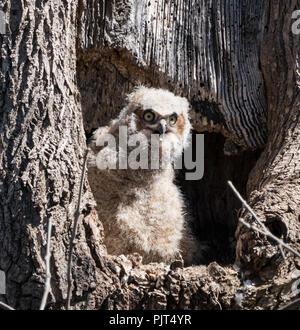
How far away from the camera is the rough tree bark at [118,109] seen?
9.64ft

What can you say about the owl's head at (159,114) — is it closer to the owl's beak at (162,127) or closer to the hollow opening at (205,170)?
the owl's beak at (162,127)

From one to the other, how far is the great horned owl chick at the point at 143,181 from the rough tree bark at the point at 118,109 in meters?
0.30

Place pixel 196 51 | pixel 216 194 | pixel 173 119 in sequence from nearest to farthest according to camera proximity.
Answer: pixel 173 119 → pixel 196 51 → pixel 216 194

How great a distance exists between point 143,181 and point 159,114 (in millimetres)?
520

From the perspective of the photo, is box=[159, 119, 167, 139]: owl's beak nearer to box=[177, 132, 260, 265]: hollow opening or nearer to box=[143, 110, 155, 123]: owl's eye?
box=[143, 110, 155, 123]: owl's eye

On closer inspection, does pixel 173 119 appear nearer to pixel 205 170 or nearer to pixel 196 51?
pixel 196 51

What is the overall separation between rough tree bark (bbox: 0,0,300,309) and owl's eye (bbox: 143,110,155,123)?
1.40 feet

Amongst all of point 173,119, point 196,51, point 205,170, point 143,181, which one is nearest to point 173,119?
point 173,119

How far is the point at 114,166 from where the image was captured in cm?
437

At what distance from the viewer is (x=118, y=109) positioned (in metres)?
4.68

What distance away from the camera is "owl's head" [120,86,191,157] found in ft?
14.1

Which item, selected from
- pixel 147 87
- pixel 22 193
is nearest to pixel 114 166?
pixel 147 87

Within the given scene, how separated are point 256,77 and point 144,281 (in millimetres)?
2226


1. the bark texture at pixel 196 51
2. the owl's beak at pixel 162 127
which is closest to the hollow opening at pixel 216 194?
the bark texture at pixel 196 51
